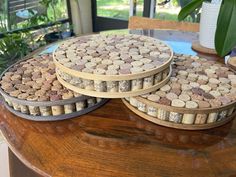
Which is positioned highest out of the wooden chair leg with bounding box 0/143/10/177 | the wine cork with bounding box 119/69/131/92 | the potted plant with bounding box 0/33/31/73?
the wine cork with bounding box 119/69/131/92

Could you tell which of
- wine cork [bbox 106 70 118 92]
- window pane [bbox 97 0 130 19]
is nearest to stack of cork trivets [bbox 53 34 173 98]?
wine cork [bbox 106 70 118 92]

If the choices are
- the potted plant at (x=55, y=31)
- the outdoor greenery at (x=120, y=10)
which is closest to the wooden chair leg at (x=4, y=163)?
the potted plant at (x=55, y=31)

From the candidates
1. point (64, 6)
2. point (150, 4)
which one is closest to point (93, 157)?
point (150, 4)

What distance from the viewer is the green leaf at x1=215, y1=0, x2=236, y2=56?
634 mm

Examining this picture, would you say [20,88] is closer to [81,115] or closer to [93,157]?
[81,115]

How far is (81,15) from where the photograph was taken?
3240 mm

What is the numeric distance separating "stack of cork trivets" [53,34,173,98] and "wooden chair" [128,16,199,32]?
81cm

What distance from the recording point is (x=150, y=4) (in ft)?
9.34

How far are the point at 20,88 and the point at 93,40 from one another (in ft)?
0.96

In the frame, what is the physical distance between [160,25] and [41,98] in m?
1.10

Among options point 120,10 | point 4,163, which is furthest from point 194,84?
point 120,10

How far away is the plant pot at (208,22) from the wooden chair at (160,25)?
0.40 metres

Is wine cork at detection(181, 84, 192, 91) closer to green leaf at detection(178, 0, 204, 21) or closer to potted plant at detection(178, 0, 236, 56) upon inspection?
potted plant at detection(178, 0, 236, 56)

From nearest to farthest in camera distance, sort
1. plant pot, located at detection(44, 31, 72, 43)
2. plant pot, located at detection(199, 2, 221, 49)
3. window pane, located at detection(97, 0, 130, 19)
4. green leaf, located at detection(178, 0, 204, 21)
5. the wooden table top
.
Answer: the wooden table top < green leaf, located at detection(178, 0, 204, 21) < plant pot, located at detection(199, 2, 221, 49) < plant pot, located at detection(44, 31, 72, 43) < window pane, located at detection(97, 0, 130, 19)
